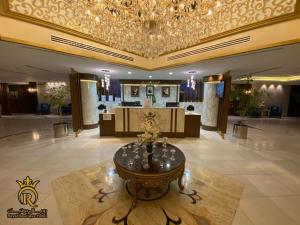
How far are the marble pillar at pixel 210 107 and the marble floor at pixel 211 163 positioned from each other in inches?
29.4

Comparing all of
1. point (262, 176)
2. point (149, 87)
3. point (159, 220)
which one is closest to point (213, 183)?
point (262, 176)

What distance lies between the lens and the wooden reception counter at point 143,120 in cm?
597

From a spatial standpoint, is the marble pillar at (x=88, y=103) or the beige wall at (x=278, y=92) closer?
the marble pillar at (x=88, y=103)

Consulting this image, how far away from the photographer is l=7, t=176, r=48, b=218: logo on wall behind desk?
7.05ft

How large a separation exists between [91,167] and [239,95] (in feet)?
20.4

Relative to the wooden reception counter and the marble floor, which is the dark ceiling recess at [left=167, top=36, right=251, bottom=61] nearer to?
the wooden reception counter

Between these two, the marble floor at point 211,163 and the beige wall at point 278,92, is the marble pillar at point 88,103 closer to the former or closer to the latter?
the marble floor at point 211,163

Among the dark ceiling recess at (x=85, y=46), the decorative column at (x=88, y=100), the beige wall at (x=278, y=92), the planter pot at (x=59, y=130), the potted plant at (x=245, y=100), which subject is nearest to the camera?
the dark ceiling recess at (x=85, y=46)

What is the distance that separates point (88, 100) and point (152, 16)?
19.3ft

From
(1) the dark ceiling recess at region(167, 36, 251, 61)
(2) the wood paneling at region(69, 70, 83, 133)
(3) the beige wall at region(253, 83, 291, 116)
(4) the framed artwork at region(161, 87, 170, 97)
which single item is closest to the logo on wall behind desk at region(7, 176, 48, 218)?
(2) the wood paneling at region(69, 70, 83, 133)

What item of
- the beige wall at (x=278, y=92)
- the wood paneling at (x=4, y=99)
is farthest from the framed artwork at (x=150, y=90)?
the wood paneling at (x=4, y=99)

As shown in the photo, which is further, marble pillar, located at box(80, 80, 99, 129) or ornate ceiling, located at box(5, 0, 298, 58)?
marble pillar, located at box(80, 80, 99, 129)

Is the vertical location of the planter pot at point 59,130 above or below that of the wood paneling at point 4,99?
below

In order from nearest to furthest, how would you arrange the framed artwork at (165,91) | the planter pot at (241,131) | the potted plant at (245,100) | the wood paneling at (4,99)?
the potted plant at (245,100), the planter pot at (241,131), the framed artwork at (165,91), the wood paneling at (4,99)
